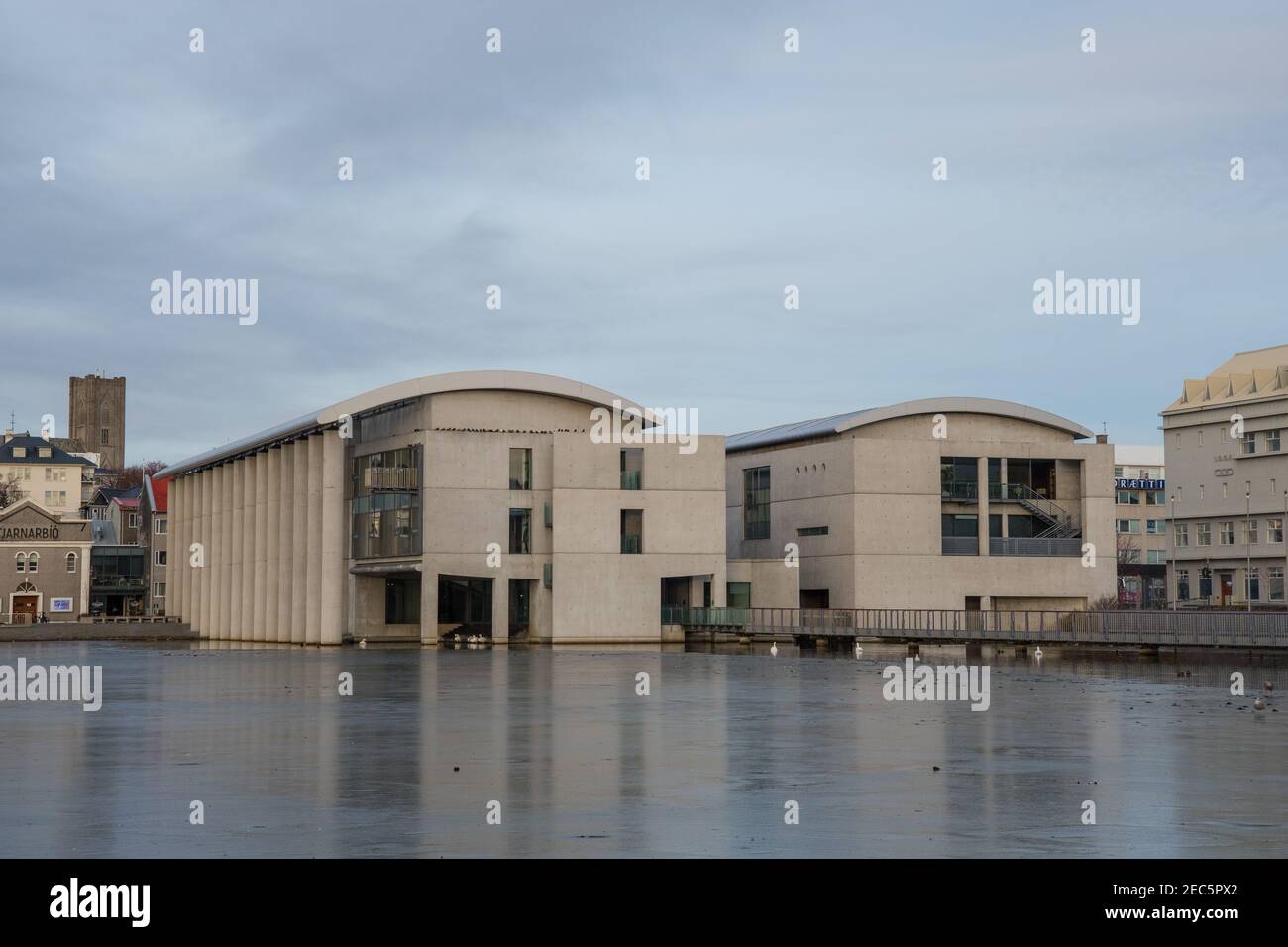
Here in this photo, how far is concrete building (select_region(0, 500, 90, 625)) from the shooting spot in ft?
364

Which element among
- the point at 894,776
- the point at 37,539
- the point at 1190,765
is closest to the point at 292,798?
the point at 894,776

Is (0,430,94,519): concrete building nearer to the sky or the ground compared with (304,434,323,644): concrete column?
nearer to the sky

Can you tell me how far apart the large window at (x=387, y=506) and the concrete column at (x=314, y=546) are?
2009 millimetres

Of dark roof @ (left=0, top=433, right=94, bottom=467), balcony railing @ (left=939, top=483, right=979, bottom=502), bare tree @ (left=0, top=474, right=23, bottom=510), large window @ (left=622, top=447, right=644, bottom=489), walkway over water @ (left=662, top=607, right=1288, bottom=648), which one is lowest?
walkway over water @ (left=662, top=607, right=1288, bottom=648)

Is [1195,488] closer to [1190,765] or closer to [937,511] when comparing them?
[937,511]

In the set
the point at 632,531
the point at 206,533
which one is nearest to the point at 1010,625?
the point at 632,531

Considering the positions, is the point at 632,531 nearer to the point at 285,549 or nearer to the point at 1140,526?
the point at 285,549

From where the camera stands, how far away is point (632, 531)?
74.7m

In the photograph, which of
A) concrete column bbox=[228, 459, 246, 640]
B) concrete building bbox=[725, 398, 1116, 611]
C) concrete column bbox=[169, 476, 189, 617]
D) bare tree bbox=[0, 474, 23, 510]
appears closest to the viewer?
concrete building bbox=[725, 398, 1116, 611]

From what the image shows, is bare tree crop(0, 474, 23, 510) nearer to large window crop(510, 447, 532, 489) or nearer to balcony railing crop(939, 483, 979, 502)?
large window crop(510, 447, 532, 489)

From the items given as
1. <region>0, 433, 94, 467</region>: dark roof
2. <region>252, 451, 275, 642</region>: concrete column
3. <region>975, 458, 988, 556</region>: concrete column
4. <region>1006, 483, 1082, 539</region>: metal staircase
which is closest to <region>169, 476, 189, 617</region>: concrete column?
<region>252, 451, 275, 642</region>: concrete column

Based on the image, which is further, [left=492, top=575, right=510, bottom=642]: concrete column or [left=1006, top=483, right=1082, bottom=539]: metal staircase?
[left=1006, top=483, right=1082, bottom=539]: metal staircase

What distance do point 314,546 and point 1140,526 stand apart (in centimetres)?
10818

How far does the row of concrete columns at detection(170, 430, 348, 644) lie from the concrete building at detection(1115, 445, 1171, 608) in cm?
8670
